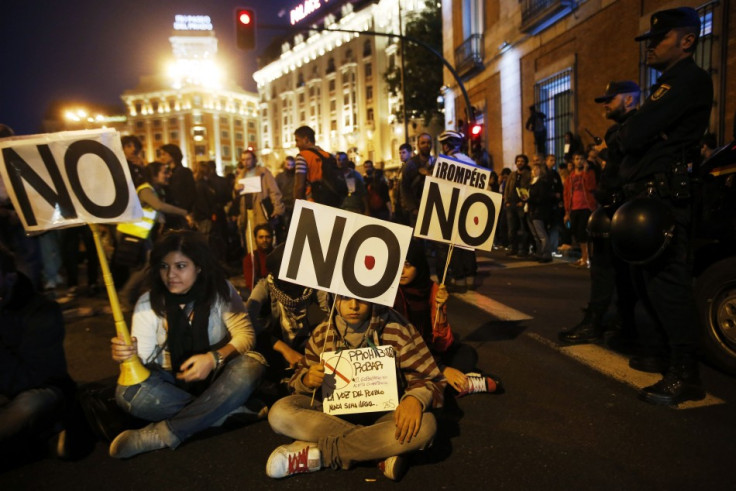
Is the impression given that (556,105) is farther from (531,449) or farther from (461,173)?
(531,449)

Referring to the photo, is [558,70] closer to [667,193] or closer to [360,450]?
[667,193]

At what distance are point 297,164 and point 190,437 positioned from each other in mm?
3635

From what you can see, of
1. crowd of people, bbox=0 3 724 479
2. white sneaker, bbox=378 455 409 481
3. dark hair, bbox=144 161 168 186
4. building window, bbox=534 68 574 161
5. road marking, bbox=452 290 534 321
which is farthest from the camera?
building window, bbox=534 68 574 161

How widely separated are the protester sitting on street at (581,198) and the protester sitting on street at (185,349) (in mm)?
6366

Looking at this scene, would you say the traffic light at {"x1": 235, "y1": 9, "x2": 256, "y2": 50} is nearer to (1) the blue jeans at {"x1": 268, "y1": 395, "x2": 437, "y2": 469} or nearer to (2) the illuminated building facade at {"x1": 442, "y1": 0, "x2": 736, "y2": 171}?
(2) the illuminated building facade at {"x1": 442, "y1": 0, "x2": 736, "y2": 171}

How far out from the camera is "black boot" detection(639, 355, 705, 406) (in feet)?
9.80

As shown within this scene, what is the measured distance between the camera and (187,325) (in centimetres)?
306

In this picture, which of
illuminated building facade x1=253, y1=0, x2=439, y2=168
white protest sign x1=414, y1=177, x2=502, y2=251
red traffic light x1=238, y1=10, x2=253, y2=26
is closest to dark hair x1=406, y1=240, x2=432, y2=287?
white protest sign x1=414, y1=177, x2=502, y2=251

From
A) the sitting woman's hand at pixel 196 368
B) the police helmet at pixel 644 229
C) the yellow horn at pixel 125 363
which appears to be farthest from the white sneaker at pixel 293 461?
the police helmet at pixel 644 229

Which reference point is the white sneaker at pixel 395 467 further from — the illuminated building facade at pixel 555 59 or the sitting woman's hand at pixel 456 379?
the illuminated building facade at pixel 555 59

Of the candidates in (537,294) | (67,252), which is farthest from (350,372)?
(67,252)

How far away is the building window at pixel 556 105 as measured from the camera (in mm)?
13969

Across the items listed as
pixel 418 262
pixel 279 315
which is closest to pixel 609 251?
pixel 418 262

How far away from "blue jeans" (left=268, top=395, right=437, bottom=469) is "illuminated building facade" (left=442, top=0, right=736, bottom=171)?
934 cm
